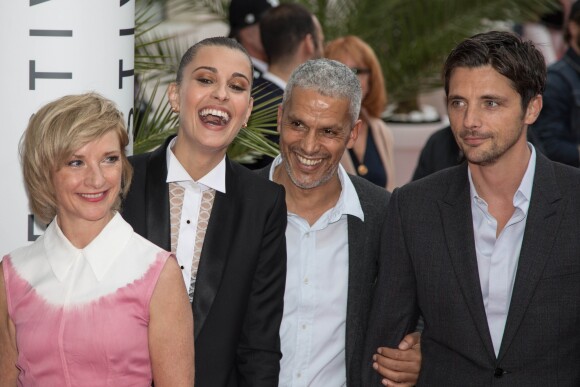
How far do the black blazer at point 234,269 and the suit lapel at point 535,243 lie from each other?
745 millimetres

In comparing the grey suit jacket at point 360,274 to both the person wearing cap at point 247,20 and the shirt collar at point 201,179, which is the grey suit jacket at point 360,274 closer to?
the shirt collar at point 201,179

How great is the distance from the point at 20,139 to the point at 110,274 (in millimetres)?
879

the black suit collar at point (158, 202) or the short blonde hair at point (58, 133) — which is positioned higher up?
the short blonde hair at point (58, 133)

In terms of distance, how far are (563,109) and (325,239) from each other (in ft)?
10.2

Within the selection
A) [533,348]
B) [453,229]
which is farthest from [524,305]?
[453,229]

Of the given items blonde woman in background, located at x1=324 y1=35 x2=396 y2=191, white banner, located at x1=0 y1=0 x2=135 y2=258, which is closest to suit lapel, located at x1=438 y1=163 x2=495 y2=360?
white banner, located at x1=0 y1=0 x2=135 y2=258

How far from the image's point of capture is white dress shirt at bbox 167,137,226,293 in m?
3.16

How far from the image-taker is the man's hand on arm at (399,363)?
3475 mm

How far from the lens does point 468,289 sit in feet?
10.7

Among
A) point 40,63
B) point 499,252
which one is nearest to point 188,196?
point 40,63

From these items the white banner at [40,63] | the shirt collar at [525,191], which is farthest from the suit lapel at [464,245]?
the white banner at [40,63]

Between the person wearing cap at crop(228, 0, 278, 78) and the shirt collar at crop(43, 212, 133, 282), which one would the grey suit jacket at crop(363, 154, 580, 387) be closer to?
the shirt collar at crop(43, 212, 133, 282)

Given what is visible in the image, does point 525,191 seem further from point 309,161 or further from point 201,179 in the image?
point 201,179

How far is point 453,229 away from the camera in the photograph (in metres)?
3.38
